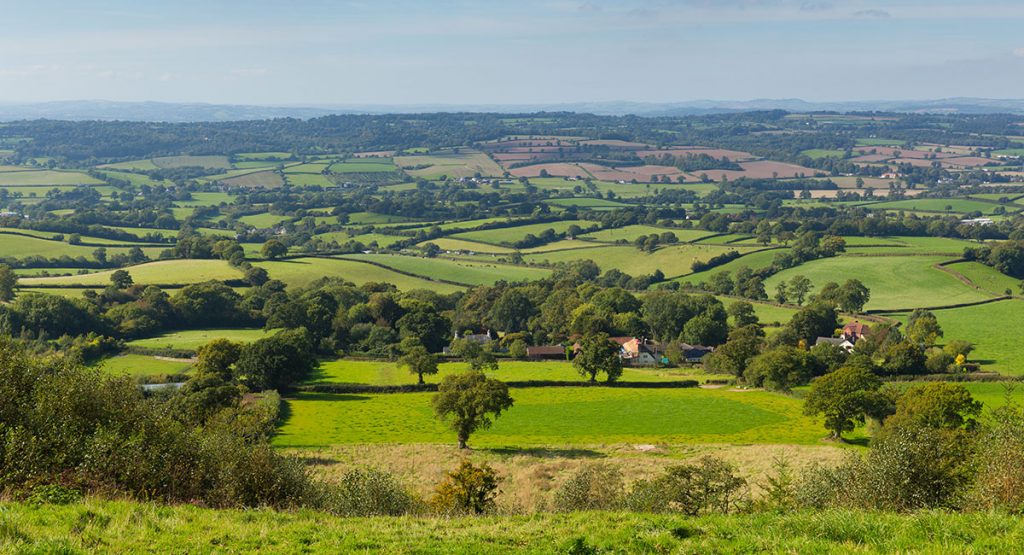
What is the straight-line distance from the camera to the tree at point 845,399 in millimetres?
47812

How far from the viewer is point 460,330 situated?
301ft

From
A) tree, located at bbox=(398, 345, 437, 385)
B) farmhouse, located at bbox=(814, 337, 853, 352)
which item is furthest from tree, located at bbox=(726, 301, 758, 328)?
tree, located at bbox=(398, 345, 437, 385)

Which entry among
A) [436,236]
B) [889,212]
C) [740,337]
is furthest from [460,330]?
[889,212]

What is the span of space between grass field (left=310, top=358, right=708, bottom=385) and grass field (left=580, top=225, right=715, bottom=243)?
72157 millimetres

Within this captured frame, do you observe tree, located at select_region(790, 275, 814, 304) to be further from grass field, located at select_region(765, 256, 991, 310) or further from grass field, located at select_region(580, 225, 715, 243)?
grass field, located at select_region(580, 225, 715, 243)

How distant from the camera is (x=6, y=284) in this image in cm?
8575

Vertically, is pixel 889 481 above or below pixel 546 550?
below

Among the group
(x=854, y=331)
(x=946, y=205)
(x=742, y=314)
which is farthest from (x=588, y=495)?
(x=946, y=205)

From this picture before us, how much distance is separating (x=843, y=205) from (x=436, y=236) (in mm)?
113760

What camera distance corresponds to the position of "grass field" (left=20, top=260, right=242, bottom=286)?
9656cm

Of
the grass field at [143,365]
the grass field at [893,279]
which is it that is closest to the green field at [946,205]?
the grass field at [893,279]

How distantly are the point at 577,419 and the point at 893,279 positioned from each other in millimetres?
70585

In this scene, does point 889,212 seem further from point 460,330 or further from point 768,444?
point 768,444

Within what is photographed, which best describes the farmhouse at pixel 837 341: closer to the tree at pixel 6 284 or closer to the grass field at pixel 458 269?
the grass field at pixel 458 269
